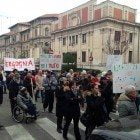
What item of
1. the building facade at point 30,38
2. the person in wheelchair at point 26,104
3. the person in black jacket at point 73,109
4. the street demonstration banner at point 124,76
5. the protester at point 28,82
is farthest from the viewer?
the building facade at point 30,38

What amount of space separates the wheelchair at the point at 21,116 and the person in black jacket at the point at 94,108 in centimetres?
376

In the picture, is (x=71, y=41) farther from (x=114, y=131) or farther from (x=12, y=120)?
(x=114, y=131)

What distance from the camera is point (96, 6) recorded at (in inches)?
2237

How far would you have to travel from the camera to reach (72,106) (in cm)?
904

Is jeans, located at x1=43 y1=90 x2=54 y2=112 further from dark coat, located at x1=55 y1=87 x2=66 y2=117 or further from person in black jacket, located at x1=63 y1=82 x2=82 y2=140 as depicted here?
person in black jacket, located at x1=63 y1=82 x2=82 y2=140

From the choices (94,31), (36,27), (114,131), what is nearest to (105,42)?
(94,31)

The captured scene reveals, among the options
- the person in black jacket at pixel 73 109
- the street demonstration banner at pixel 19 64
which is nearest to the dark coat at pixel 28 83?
the street demonstration banner at pixel 19 64

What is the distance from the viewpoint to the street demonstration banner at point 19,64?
65.2 ft

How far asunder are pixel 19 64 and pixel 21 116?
326 inches

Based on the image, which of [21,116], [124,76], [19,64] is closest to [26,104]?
[21,116]

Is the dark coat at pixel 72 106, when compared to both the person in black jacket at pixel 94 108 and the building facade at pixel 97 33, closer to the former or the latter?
the person in black jacket at pixel 94 108

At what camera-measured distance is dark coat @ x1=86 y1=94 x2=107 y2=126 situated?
27.3 feet

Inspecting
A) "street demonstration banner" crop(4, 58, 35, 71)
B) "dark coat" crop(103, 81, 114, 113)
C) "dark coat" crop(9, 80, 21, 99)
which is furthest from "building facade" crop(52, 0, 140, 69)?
"dark coat" crop(9, 80, 21, 99)

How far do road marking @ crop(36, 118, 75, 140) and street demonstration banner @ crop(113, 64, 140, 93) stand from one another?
250 cm
